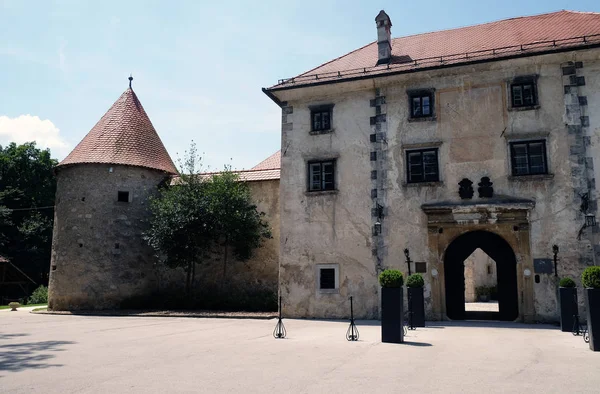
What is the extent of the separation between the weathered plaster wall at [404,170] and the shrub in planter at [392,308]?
576cm

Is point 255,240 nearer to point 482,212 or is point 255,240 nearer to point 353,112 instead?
point 353,112

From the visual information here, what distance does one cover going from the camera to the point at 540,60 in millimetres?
16172

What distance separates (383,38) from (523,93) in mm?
5661

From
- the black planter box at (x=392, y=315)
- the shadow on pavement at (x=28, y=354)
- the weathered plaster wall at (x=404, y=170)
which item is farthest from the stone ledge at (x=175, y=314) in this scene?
the black planter box at (x=392, y=315)

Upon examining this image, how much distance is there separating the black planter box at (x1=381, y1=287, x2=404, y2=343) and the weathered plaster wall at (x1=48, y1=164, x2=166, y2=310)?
14634 millimetres

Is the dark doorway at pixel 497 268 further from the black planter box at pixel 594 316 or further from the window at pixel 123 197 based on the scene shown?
the window at pixel 123 197

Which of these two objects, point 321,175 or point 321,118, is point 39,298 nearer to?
point 321,175

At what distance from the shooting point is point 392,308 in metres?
11.1

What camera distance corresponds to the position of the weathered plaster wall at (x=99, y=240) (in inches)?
851

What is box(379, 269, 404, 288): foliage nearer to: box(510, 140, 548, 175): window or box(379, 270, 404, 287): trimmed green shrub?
box(379, 270, 404, 287): trimmed green shrub

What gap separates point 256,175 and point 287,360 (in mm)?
14677

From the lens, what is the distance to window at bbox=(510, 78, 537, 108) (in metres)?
16.4

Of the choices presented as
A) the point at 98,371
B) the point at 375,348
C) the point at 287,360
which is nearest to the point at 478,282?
the point at 375,348

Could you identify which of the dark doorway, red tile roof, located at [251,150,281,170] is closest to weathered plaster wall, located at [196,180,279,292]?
red tile roof, located at [251,150,281,170]
